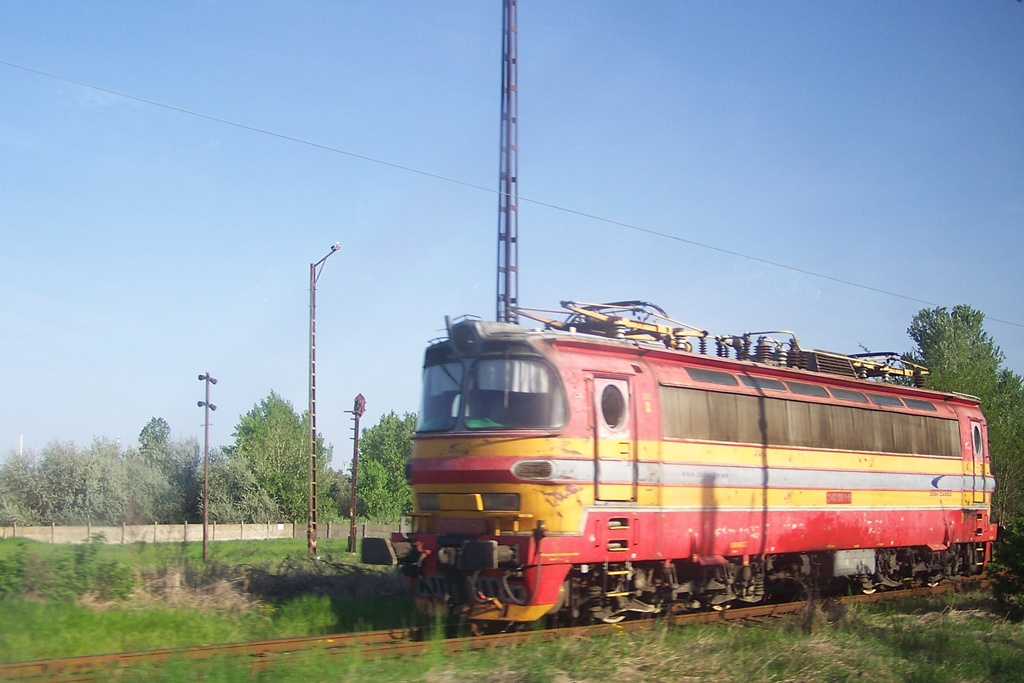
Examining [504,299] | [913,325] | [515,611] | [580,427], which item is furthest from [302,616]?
[913,325]

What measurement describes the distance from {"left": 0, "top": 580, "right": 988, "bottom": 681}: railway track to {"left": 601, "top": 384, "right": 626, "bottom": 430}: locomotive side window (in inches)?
98.1

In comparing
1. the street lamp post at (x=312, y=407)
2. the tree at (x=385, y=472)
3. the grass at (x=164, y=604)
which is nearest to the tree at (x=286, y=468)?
the tree at (x=385, y=472)

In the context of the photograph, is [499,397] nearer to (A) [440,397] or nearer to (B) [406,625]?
(A) [440,397]

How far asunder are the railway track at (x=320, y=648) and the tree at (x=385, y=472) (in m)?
58.8

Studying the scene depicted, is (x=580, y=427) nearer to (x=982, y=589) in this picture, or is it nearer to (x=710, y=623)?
(x=710, y=623)

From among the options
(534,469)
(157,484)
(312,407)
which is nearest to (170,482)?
(157,484)

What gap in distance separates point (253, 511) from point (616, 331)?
4994cm

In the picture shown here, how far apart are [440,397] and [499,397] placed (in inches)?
41.7

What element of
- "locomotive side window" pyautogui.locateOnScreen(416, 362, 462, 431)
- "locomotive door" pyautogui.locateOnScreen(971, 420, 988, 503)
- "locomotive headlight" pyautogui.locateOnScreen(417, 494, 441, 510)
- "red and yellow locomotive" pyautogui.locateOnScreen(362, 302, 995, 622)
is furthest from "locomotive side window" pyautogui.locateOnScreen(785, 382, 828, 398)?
"locomotive headlight" pyautogui.locateOnScreen(417, 494, 441, 510)

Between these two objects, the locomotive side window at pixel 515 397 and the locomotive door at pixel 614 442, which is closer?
the locomotive side window at pixel 515 397

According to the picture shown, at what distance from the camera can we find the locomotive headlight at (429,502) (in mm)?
11773

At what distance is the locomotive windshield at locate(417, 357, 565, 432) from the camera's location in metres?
11.2

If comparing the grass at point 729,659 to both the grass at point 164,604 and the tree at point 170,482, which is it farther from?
the tree at point 170,482

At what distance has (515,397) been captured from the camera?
1129 centimetres
